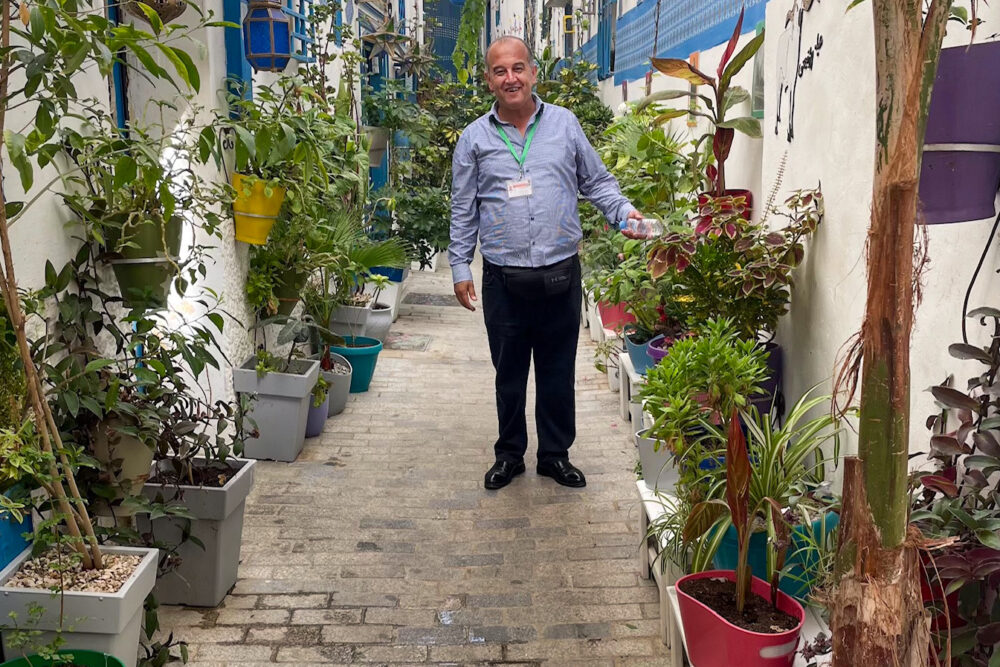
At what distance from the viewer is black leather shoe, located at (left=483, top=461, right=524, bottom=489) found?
4.37m

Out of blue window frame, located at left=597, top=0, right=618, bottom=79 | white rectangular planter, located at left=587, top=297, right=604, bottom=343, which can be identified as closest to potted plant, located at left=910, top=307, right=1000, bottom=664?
white rectangular planter, located at left=587, top=297, right=604, bottom=343

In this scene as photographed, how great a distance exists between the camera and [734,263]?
3195mm

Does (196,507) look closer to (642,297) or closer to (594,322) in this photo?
(642,297)

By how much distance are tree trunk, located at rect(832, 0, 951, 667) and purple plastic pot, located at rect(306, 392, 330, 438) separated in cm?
384

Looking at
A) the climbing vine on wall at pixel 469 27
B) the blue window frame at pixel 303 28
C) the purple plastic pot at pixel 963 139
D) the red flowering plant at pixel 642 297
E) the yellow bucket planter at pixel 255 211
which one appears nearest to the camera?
the purple plastic pot at pixel 963 139

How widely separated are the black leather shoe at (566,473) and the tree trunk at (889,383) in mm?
2870

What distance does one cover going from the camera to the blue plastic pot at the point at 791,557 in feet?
7.39

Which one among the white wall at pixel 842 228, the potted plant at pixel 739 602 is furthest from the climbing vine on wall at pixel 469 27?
the potted plant at pixel 739 602

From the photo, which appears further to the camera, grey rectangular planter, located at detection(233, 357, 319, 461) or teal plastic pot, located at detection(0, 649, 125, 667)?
grey rectangular planter, located at detection(233, 357, 319, 461)

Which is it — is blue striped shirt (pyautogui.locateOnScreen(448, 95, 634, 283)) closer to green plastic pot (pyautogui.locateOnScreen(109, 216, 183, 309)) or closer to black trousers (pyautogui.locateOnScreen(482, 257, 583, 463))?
black trousers (pyautogui.locateOnScreen(482, 257, 583, 463))

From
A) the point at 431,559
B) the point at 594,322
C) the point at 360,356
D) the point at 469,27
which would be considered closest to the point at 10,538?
the point at 431,559

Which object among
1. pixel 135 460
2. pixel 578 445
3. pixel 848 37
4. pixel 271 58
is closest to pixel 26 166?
pixel 135 460

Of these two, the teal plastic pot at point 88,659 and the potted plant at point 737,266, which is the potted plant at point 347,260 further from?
the teal plastic pot at point 88,659

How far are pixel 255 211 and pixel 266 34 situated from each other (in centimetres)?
85
